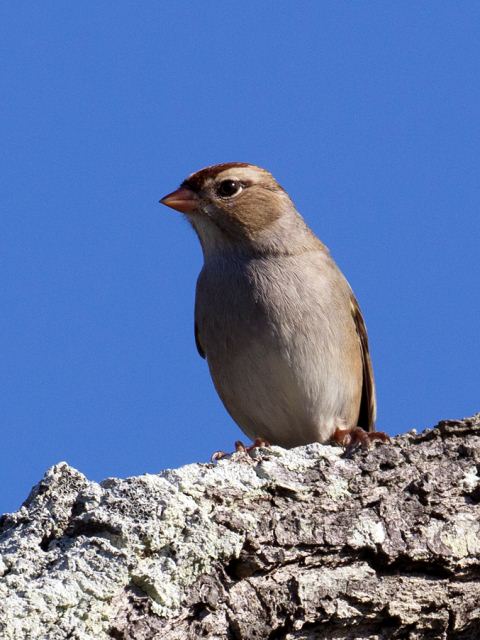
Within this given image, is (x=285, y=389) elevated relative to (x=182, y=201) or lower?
lower

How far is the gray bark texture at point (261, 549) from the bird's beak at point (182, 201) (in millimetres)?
3290

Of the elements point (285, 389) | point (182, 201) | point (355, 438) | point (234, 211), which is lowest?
point (355, 438)

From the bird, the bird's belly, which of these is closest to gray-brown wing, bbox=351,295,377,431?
the bird

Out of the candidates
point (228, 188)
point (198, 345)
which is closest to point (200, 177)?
point (228, 188)

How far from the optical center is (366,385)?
7.73 m

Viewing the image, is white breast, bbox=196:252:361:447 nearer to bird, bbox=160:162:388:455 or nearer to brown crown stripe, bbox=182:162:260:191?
bird, bbox=160:162:388:455

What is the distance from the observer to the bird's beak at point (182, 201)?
7.66 m

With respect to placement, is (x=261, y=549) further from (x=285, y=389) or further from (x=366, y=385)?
(x=366, y=385)

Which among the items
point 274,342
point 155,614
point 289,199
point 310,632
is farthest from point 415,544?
point 289,199

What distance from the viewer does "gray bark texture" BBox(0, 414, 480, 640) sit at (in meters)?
3.71

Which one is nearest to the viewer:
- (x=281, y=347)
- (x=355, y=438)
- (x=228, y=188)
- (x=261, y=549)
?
(x=261, y=549)

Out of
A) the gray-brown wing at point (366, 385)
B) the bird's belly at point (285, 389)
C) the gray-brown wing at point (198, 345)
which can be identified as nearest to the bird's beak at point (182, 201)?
the gray-brown wing at point (198, 345)

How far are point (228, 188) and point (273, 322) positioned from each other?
1.53m

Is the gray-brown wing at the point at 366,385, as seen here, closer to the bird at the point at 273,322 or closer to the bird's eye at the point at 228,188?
the bird at the point at 273,322
